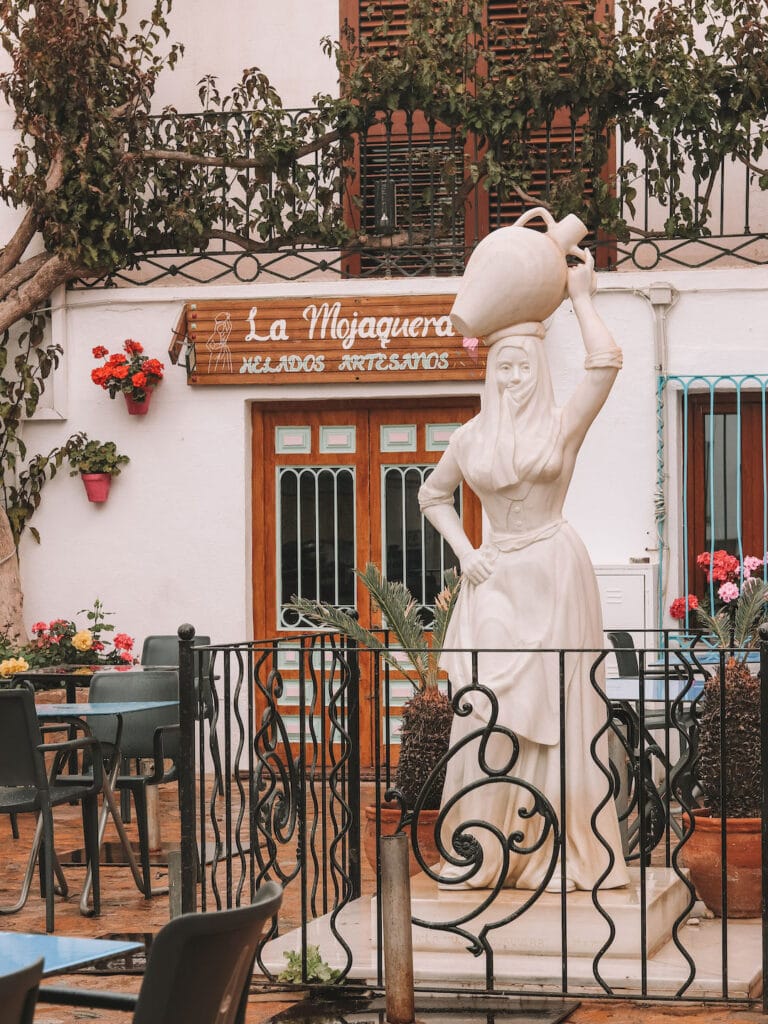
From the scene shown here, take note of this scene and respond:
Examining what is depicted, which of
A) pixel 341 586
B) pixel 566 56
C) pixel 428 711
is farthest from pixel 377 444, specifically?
pixel 428 711

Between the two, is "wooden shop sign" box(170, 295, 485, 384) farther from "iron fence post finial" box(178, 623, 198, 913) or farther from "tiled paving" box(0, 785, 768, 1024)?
"iron fence post finial" box(178, 623, 198, 913)

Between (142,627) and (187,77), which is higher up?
(187,77)

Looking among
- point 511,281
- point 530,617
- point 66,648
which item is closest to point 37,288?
point 66,648

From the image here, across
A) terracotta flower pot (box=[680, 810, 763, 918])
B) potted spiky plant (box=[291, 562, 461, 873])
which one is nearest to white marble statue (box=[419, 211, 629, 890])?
terracotta flower pot (box=[680, 810, 763, 918])

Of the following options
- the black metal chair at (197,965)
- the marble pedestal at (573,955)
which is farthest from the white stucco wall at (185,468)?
the black metal chair at (197,965)

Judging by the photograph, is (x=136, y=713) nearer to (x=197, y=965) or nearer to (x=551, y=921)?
(x=551, y=921)

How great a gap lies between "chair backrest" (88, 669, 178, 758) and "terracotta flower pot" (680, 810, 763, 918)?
9.04ft

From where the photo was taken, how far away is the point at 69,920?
6.96 m

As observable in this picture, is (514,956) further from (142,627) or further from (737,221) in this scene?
(737,221)

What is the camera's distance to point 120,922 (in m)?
6.88

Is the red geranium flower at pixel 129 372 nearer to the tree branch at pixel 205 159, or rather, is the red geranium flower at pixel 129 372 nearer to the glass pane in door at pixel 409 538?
the tree branch at pixel 205 159

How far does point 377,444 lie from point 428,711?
415cm

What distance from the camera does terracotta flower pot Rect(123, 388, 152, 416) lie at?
10.9m

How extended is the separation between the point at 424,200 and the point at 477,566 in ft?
17.6
